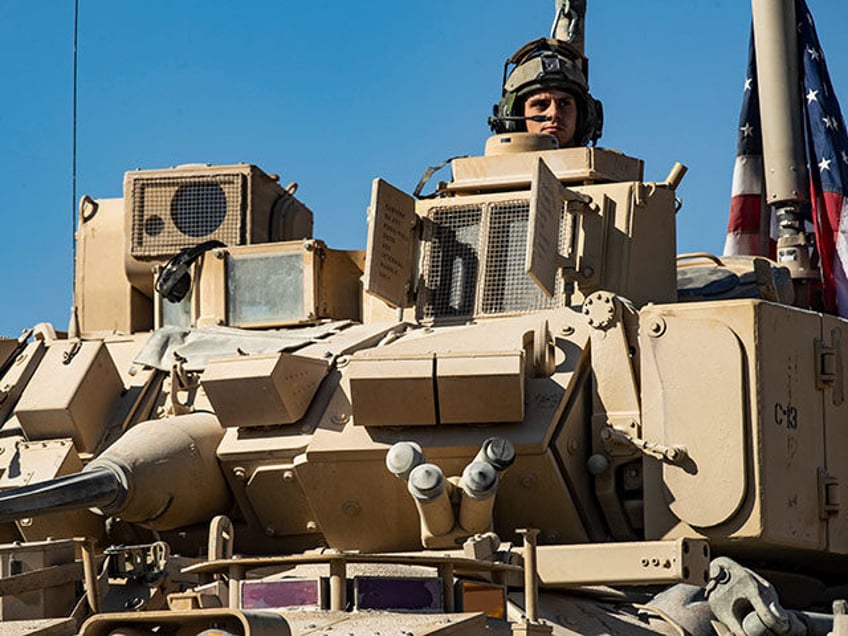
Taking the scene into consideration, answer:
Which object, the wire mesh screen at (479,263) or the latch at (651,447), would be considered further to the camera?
the wire mesh screen at (479,263)

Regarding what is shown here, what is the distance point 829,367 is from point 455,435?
119 inches

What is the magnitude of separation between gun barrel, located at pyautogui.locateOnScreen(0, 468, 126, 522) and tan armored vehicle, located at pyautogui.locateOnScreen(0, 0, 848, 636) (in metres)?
0.02

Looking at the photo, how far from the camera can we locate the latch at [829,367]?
53.3ft

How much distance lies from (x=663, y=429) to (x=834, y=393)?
5.32 feet

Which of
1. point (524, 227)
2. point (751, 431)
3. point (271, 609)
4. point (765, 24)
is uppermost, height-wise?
point (765, 24)

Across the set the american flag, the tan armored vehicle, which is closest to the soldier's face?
the tan armored vehicle

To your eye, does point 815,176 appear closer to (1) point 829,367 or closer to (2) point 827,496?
(1) point 829,367

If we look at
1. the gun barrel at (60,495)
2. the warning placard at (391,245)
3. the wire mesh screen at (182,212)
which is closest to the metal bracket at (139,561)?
the gun barrel at (60,495)

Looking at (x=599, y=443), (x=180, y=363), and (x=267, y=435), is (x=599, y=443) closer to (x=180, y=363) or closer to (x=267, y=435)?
(x=267, y=435)

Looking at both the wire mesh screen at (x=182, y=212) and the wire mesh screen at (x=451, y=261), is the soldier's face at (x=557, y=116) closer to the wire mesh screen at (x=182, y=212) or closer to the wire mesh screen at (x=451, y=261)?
the wire mesh screen at (x=451, y=261)

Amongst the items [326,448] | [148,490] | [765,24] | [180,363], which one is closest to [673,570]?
[326,448]

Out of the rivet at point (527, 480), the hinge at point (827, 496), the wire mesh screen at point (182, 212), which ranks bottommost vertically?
the hinge at point (827, 496)

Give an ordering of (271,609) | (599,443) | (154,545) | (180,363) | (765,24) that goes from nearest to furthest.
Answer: (271,609) < (154,545) < (599,443) < (180,363) < (765,24)

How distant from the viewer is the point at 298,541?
1673 centimetres
